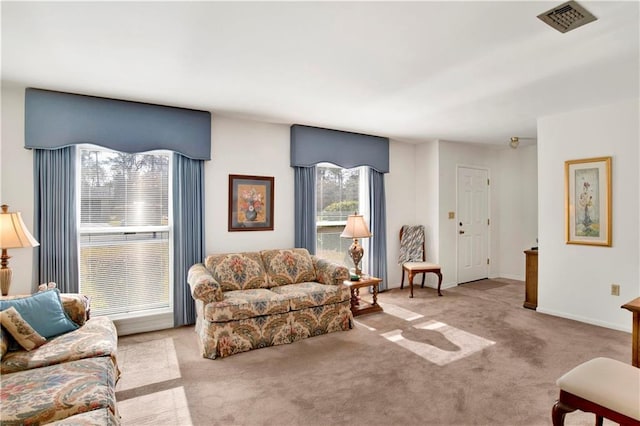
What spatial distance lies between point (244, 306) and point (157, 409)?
1.08 metres

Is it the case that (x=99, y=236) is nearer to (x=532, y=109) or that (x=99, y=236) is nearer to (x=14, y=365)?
(x=14, y=365)

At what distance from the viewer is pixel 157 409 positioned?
2.28 m

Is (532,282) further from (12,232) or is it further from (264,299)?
(12,232)

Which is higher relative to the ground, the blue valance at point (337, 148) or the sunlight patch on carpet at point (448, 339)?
the blue valance at point (337, 148)

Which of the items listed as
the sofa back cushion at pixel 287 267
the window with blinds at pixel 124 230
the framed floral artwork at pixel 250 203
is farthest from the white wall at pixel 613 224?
the window with blinds at pixel 124 230

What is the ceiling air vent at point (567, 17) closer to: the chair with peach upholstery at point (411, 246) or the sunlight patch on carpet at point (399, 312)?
the sunlight patch on carpet at point (399, 312)

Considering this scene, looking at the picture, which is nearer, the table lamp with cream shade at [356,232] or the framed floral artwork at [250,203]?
the framed floral artwork at [250,203]

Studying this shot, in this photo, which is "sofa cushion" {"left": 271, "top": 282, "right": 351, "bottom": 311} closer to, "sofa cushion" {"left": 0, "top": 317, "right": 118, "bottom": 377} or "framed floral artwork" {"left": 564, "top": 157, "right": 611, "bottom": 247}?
"sofa cushion" {"left": 0, "top": 317, "right": 118, "bottom": 377}

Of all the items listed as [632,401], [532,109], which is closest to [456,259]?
[532,109]

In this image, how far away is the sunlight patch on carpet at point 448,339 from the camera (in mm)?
3064

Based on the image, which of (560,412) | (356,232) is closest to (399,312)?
(356,232)

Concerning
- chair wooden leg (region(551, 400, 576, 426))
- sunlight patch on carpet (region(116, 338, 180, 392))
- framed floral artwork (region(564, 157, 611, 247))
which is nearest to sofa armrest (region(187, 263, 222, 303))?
sunlight patch on carpet (region(116, 338, 180, 392))

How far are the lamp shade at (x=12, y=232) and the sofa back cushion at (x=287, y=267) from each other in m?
2.13

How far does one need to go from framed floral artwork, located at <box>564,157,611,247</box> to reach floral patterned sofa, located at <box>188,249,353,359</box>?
2721 mm
